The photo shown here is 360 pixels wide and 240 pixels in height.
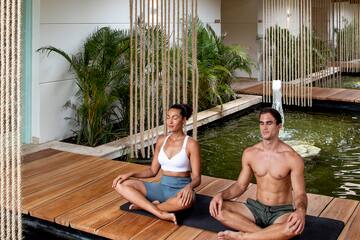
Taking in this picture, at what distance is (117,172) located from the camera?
18.4 ft

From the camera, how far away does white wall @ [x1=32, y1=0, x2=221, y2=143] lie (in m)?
7.19

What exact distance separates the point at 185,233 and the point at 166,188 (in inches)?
18.8

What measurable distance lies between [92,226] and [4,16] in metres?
1.90

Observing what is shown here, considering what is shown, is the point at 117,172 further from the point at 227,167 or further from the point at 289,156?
the point at 289,156

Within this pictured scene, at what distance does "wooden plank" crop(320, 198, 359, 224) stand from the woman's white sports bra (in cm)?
125

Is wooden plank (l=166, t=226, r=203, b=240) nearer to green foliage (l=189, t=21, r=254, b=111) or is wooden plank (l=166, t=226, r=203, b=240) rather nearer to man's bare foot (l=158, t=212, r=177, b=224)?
man's bare foot (l=158, t=212, r=177, b=224)

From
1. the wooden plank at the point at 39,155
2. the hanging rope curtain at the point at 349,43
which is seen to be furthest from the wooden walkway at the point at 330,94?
the wooden plank at the point at 39,155

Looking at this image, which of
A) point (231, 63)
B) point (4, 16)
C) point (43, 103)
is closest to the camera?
point (4, 16)

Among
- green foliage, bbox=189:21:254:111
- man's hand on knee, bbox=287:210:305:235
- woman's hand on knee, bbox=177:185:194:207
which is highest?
green foliage, bbox=189:21:254:111

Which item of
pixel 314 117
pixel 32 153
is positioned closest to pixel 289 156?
pixel 32 153

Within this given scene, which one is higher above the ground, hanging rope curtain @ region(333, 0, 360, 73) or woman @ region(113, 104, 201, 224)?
hanging rope curtain @ region(333, 0, 360, 73)

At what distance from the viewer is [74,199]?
4.71 m

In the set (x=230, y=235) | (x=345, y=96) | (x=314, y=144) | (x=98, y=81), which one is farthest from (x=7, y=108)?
(x=345, y=96)

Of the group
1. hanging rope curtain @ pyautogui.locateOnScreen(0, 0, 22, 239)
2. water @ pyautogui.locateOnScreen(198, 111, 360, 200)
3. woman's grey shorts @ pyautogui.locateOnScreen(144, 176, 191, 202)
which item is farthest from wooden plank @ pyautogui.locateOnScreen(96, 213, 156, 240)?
water @ pyautogui.locateOnScreen(198, 111, 360, 200)
